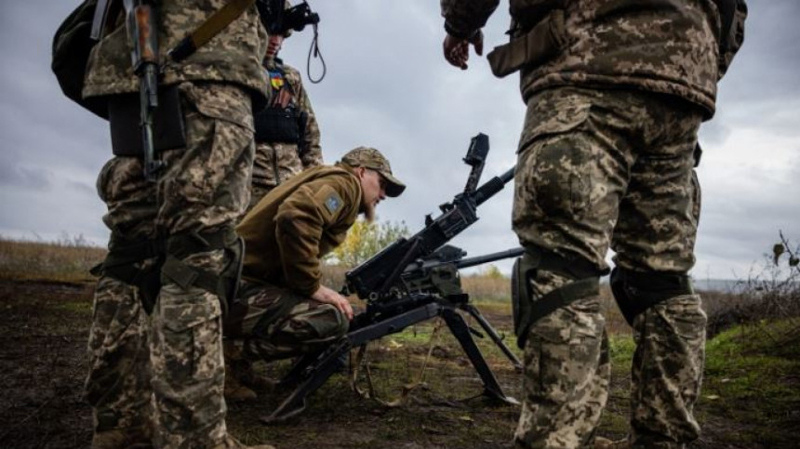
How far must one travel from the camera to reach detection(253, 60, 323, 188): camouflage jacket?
4.36m

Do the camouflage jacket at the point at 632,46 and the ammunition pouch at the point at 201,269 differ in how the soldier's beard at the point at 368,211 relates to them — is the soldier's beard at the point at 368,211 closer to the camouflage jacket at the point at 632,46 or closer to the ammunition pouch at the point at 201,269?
the ammunition pouch at the point at 201,269

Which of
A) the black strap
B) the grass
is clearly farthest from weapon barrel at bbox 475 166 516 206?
the black strap

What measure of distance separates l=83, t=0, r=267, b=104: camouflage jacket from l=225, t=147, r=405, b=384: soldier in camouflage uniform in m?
0.96

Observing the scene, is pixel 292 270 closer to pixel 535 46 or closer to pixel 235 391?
pixel 235 391

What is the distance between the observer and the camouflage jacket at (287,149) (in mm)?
4359

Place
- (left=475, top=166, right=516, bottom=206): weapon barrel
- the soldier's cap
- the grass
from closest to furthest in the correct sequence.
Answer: the grass
the soldier's cap
(left=475, top=166, right=516, bottom=206): weapon barrel

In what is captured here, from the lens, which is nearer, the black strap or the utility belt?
the black strap

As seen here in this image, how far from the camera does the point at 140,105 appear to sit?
196cm

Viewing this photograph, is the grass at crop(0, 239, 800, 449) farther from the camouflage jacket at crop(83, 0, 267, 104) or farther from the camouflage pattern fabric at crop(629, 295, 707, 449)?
the camouflage jacket at crop(83, 0, 267, 104)

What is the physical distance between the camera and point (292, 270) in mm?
2967

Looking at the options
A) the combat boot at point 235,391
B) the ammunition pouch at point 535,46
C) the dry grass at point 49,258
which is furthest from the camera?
the dry grass at point 49,258

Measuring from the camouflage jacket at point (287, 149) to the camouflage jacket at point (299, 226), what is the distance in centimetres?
127

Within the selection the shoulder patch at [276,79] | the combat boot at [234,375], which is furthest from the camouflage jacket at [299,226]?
the shoulder patch at [276,79]

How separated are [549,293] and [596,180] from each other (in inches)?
14.5
